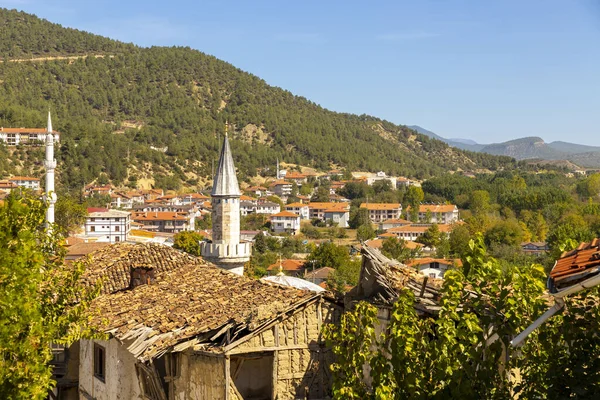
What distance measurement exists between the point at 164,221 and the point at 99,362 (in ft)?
254

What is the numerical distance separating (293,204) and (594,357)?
101 metres

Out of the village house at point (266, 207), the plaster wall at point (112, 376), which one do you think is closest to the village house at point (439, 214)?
the village house at point (266, 207)

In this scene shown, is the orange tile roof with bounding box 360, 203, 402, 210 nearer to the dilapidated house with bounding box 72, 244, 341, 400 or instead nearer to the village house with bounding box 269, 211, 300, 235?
the village house with bounding box 269, 211, 300, 235

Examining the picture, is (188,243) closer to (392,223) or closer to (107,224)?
(107,224)

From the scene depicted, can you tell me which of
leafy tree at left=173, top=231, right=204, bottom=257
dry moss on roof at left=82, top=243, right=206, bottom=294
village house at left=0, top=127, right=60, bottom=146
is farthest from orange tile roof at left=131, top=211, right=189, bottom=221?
dry moss on roof at left=82, top=243, right=206, bottom=294

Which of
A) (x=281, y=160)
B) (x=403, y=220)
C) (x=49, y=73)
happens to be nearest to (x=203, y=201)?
(x=403, y=220)

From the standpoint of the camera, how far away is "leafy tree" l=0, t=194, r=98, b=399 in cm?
712

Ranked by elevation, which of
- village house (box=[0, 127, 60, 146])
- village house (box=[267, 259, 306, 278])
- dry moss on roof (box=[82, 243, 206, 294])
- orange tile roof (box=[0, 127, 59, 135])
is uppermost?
orange tile roof (box=[0, 127, 59, 135])

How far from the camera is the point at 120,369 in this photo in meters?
11.2

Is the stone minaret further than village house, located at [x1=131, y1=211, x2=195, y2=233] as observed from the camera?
No

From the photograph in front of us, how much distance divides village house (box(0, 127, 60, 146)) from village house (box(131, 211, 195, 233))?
1967 centimetres

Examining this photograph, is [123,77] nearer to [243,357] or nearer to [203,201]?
[203,201]

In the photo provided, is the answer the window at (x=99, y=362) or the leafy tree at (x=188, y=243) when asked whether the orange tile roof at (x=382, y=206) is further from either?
the window at (x=99, y=362)

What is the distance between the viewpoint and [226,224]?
2512cm
